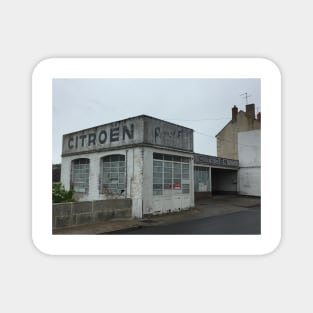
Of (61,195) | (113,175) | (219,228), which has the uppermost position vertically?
(113,175)

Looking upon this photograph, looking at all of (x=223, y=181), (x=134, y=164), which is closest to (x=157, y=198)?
(x=134, y=164)

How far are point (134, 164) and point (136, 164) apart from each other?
0.05 metres

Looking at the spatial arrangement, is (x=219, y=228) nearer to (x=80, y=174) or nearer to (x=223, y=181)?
(x=80, y=174)

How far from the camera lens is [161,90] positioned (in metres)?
3.82

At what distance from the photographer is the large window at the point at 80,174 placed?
629 cm

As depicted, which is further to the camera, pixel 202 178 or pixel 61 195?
pixel 202 178

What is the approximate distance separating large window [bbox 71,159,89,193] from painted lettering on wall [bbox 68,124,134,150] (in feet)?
1.40

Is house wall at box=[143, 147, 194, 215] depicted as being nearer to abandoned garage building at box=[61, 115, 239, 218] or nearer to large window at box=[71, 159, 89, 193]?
abandoned garage building at box=[61, 115, 239, 218]

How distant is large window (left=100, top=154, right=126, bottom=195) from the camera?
19.4 ft
